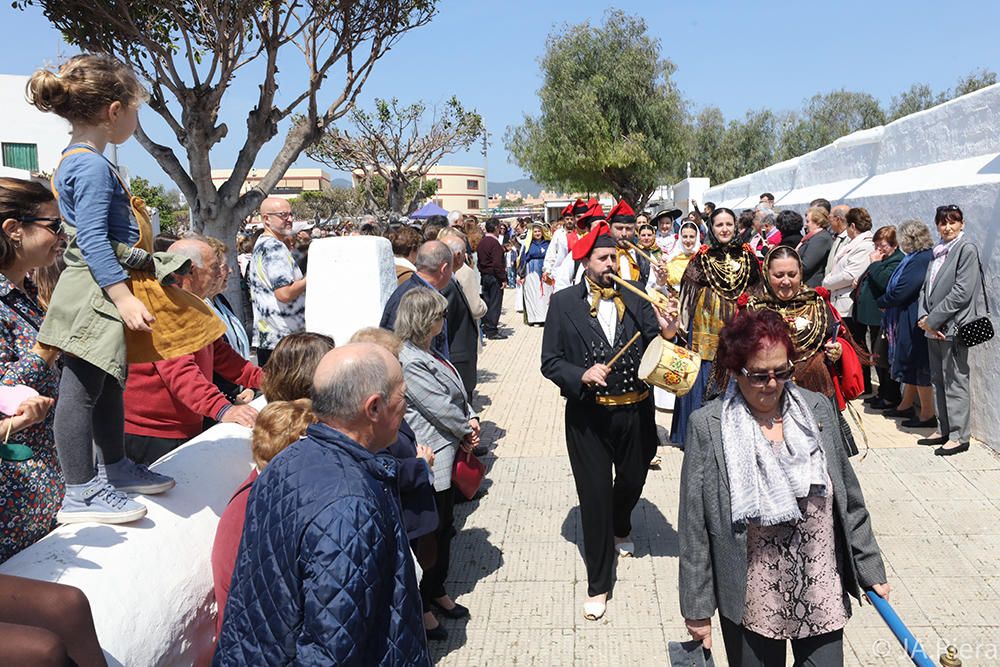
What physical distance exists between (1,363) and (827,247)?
26.8 ft

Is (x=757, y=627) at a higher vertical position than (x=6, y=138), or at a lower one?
lower

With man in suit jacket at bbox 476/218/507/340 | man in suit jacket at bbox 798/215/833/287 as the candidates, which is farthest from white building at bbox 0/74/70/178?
man in suit jacket at bbox 798/215/833/287

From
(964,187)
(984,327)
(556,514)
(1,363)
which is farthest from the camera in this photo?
(964,187)

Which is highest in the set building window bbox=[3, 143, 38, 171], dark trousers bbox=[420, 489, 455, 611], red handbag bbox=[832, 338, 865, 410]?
building window bbox=[3, 143, 38, 171]

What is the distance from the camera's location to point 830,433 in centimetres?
279

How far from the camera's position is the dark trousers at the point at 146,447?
12.2 ft

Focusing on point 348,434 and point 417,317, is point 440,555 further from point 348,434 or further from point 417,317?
point 348,434

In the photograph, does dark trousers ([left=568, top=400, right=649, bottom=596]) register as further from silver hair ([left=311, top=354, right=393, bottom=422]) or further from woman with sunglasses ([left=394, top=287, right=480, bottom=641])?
silver hair ([left=311, top=354, right=393, bottom=422])

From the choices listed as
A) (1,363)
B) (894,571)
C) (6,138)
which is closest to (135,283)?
(1,363)

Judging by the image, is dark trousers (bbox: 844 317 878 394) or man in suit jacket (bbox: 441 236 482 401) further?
dark trousers (bbox: 844 317 878 394)

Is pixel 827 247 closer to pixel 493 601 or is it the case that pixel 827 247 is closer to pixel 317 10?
pixel 493 601

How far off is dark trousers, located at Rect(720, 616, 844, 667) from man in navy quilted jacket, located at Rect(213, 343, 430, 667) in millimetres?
1247

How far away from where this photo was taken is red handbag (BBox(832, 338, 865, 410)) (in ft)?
14.3

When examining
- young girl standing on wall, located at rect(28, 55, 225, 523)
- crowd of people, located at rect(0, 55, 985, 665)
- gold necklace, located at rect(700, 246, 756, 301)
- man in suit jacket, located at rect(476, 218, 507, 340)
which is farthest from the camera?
man in suit jacket, located at rect(476, 218, 507, 340)
